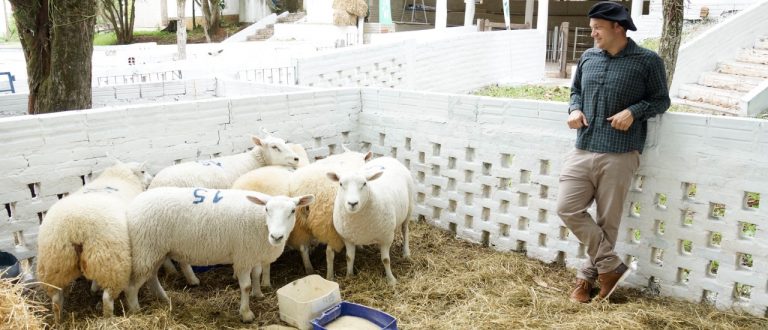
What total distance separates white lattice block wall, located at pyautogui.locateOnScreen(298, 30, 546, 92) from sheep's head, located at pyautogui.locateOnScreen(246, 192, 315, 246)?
5.52 metres

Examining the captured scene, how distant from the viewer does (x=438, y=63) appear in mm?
14547

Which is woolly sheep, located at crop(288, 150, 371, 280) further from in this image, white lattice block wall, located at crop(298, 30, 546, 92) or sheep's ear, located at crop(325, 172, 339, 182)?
white lattice block wall, located at crop(298, 30, 546, 92)

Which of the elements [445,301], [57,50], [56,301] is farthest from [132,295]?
[57,50]

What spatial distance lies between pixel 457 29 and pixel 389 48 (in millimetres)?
10593

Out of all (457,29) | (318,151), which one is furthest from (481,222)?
(457,29)

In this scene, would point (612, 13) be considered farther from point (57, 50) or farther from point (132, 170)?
point (57, 50)

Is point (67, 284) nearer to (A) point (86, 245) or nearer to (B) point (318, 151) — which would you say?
(A) point (86, 245)

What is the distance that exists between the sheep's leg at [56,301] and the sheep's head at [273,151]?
2.17 meters

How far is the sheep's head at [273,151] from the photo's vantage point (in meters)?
5.84

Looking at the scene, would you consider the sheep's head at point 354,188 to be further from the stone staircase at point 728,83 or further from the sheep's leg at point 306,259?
the stone staircase at point 728,83

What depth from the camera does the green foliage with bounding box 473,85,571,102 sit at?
13406 mm

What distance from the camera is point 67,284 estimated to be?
4285 millimetres

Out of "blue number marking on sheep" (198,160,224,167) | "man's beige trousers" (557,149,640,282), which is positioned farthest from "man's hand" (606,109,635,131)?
"blue number marking on sheep" (198,160,224,167)

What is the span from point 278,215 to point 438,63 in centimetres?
1071
